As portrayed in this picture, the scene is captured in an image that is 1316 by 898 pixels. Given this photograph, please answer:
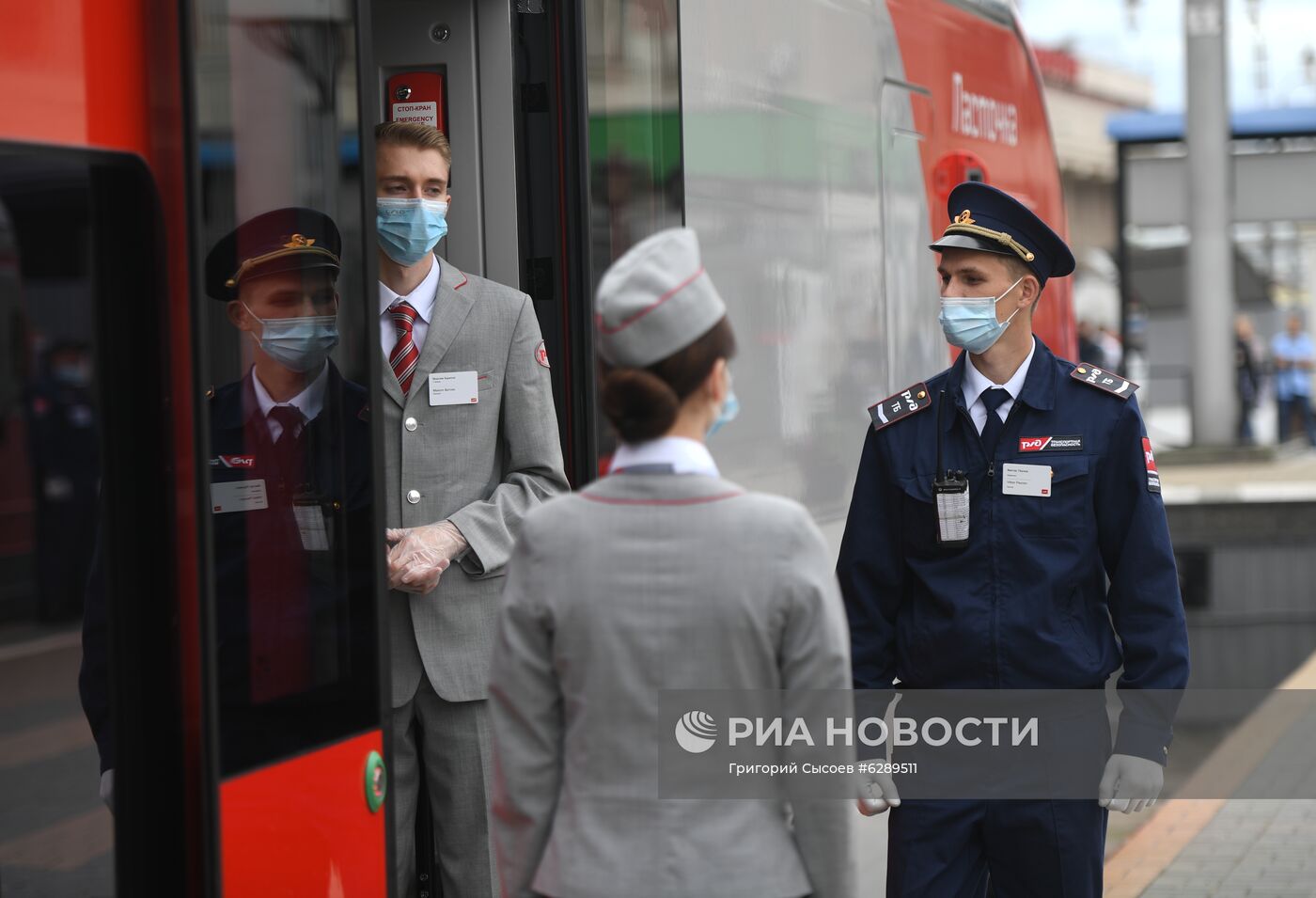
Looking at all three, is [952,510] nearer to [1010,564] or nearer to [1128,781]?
[1010,564]

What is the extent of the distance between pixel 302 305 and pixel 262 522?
36 centimetres

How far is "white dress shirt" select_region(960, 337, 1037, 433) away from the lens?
3318 mm

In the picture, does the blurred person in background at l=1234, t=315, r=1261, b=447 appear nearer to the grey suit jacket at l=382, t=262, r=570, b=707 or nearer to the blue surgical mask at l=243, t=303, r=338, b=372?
the grey suit jacket at l=382, t=262, r=570, b=707

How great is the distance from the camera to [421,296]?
3312 millimetres

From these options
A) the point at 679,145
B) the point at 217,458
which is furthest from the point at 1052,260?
the point at 217,458

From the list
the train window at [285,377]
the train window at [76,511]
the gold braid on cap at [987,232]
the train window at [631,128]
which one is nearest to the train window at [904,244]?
the train window at [631,128]

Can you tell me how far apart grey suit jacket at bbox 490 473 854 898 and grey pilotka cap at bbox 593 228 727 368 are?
0.57 ft

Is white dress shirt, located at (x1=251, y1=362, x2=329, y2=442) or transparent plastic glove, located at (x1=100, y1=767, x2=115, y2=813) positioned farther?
white dress shirt, located at (x1=251, y1=362, x2=329, y2=442)

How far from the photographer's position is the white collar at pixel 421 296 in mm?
3297

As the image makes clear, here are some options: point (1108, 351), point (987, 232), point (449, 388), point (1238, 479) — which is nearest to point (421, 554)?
point (449, 388)

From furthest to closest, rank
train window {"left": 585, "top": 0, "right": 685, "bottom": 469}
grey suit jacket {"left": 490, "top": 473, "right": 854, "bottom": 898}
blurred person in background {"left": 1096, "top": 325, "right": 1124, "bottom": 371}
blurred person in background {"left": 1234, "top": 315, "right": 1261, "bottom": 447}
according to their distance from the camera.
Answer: blurred person in background {"left": 1096, "top": 325, "right": 1124, "bottom": 371}, blurred person in background {"left": 1234, "top": 315, "right": 1261, "bottom": 447}, train window {"left": 585, "top": 0, "right": 685, "bottom": 469}, grey suit jacket {"left": 490, "top": 473, "right": 854, "bottom": 898}

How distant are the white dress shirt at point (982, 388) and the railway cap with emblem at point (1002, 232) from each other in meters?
0.19

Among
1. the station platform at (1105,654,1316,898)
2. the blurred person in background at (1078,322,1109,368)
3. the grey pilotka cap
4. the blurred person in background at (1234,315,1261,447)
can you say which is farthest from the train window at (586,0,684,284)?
the blurred person in background at (1078,322,1109,368)

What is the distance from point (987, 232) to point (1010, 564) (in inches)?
27.1
